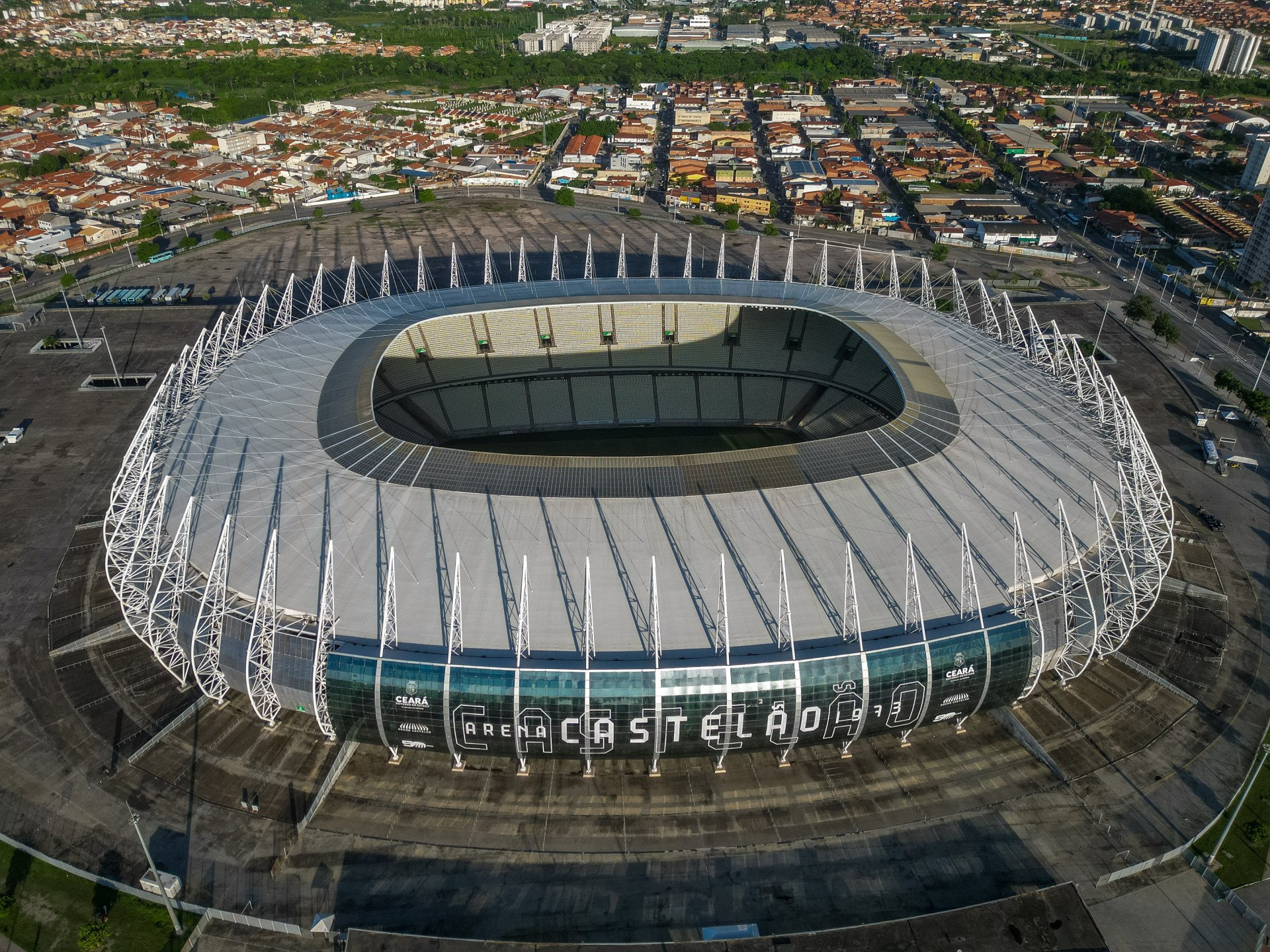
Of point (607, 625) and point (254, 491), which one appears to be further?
point (254, 491)

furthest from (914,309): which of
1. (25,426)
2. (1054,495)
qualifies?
(25,426)

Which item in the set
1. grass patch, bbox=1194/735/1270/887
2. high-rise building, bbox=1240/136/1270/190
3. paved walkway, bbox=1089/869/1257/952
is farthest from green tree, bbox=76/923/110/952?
high-rise building, bbox=1240/136/1270/190

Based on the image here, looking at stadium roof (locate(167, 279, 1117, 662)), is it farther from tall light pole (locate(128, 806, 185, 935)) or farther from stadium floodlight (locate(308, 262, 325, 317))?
stadium floodlight (locate(308, 262, 325, 317))

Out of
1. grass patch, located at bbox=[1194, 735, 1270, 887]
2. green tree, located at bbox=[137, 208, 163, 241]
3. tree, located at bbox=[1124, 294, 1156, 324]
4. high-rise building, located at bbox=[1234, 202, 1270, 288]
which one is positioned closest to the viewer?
grass patch, located at bbox=[1194, 735, 1270, 887]

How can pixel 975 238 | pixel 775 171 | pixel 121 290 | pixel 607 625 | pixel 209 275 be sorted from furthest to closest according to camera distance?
pixel 775 171 < pixel 975 238 < pixel 209 275 < pixel 121 290 < pixel 607 625

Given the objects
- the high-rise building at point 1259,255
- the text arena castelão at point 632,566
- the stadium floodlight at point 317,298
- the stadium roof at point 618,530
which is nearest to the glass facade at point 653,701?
the text arena castelão at point 632,566

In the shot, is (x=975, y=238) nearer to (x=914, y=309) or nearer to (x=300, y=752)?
(x=914, y=309)

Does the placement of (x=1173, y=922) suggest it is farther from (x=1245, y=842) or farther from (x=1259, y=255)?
(x=1259, y=255)
